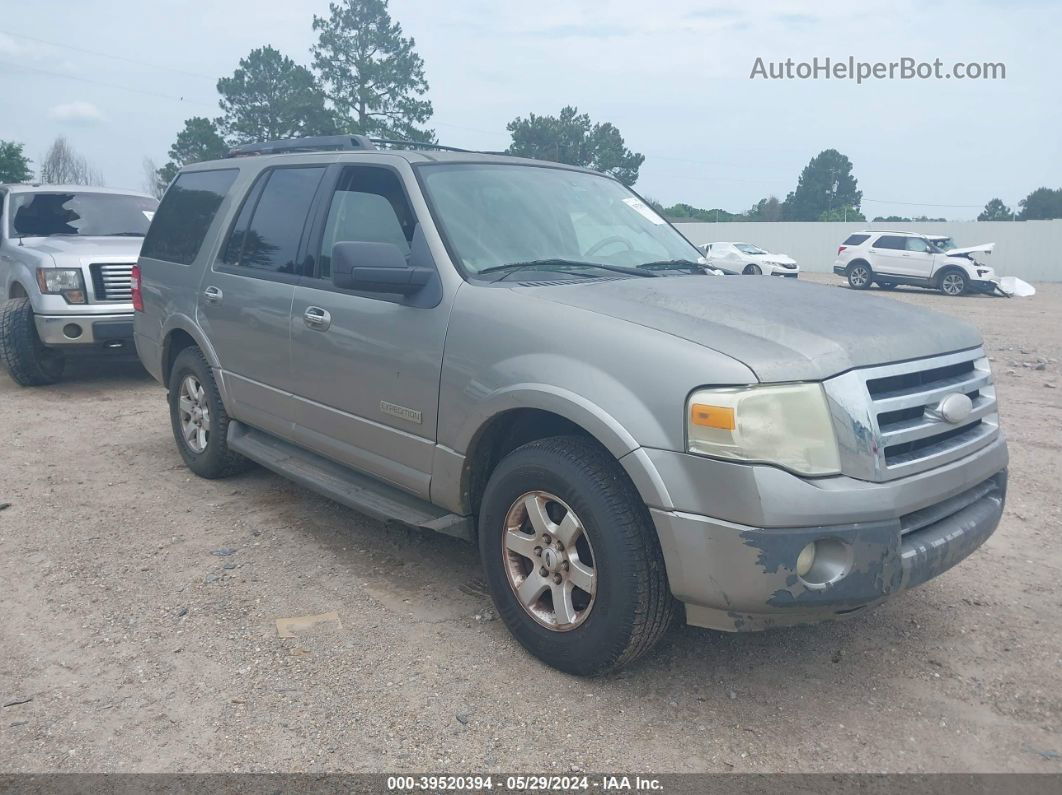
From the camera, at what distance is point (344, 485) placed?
416cm

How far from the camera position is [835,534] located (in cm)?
262

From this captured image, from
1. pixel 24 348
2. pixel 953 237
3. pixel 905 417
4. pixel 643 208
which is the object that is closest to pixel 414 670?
pixel 905 417

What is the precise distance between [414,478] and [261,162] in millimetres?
2370

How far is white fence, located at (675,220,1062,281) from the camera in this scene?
33719mm

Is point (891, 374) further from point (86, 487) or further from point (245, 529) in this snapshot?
point (86, 487)

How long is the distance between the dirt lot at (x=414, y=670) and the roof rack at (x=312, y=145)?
205 cm

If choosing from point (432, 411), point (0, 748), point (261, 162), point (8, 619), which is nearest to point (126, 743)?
point (0, 748)

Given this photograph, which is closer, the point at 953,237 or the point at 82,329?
the point at 82,329

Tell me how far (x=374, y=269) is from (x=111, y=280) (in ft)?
19.0

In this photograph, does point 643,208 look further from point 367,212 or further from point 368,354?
point 368,354

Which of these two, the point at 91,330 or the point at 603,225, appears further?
the point at 91,330

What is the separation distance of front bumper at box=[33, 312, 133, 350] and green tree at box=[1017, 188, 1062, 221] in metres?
68.3

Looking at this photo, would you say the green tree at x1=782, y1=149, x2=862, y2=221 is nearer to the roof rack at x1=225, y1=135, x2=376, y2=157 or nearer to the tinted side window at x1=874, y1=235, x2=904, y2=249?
the tinted side window at x1=874, y1=235, x2=904, y2=249

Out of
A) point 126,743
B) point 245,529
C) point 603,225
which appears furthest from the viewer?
point 245,529
